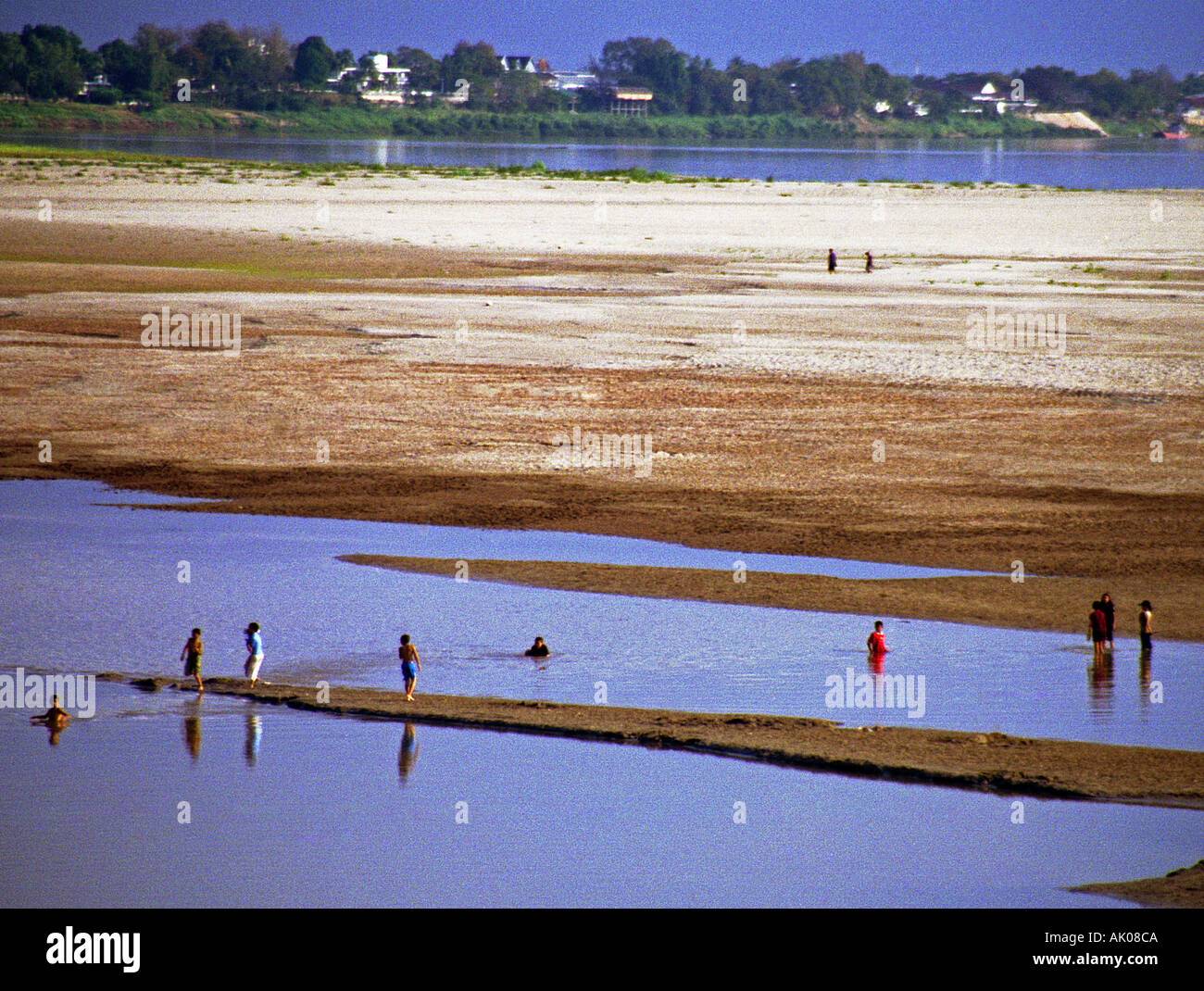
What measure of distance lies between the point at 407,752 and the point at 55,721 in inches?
173

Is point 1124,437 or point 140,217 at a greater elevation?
point 140,217

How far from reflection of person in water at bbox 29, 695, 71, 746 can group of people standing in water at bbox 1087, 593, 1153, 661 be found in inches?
538

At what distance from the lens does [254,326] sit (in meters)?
46.2

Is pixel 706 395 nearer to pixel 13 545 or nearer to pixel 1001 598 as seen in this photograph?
pixel 1001 598

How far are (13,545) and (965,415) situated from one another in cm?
2065

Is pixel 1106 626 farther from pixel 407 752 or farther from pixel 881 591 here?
pixel 407 752

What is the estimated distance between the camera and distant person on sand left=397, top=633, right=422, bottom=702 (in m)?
19.7

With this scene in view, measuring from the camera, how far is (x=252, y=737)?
18703mm

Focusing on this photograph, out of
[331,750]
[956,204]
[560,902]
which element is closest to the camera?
[560,902]

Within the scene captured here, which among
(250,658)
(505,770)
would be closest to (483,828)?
(505,770)

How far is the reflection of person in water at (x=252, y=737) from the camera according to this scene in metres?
18.3

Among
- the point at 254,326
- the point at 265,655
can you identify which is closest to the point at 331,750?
the point at 265,655

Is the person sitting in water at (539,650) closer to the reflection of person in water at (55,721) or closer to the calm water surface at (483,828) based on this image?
the calm water surface at (483,828)

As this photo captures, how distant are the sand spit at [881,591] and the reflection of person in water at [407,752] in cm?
664
